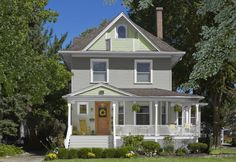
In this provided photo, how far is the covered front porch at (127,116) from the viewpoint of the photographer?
30.4 metres

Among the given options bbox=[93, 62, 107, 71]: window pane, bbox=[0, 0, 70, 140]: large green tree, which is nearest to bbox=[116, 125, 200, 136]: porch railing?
bbox=[93, 62, 107, 71]: window pane

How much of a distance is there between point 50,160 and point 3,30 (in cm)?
856

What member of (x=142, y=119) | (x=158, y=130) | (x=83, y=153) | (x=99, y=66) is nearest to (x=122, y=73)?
(x=99, y=66)

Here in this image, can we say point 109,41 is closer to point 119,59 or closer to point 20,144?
point 119,59

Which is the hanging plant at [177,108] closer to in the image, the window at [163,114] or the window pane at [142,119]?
the window at [163,114]

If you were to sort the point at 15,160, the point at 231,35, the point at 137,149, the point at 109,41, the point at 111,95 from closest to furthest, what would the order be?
1. the point at 231,35
2. the point at 15,160
3. the point at 137,149
4. the point at 111,95
5. the point at 109,41

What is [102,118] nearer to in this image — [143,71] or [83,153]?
[143,71]

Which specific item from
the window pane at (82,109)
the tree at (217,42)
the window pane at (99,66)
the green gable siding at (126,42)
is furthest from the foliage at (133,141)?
the tree at (217,42)

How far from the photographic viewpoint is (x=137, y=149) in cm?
2819

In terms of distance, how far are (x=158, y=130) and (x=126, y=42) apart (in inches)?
264

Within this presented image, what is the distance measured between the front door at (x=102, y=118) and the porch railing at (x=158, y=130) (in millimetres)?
2556

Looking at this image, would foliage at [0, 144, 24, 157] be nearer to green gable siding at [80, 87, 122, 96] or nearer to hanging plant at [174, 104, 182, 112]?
green gable siding at [80, 87, 122, 96]

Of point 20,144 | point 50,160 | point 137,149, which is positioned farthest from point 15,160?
point 20,144

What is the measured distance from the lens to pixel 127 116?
32.8 metres
